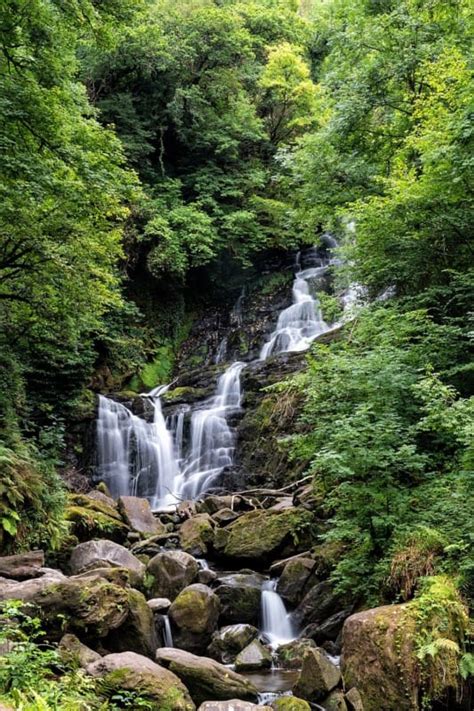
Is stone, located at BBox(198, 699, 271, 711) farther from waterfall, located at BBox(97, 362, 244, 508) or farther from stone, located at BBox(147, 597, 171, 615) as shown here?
waterfall, located at BBox(97, 362, 244, 508)

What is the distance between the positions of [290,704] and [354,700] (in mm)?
653

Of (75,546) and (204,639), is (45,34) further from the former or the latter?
(204,639)

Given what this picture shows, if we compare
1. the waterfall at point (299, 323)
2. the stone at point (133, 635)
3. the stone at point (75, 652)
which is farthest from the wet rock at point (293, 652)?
the waterfall at point (299, 323)

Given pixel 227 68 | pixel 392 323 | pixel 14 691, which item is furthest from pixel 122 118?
pixel 14 691

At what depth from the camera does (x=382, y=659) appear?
4.68m

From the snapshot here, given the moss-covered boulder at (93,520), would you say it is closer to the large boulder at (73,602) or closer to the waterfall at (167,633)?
the waterfall at (167,633)

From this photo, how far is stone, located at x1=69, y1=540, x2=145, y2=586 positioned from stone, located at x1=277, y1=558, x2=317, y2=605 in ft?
7.23

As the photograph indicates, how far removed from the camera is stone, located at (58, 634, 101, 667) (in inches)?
194

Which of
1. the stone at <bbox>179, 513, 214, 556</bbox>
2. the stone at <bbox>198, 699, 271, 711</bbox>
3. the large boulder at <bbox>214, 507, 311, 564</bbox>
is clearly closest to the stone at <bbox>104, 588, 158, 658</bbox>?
the stone at <bbox>198, 699, 271, 711</bbox>

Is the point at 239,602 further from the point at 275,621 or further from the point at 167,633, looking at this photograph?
the point at 167,633

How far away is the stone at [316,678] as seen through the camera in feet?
18.3

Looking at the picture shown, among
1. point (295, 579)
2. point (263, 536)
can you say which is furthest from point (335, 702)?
point (263, 536)

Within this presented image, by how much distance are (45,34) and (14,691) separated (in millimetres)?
9789

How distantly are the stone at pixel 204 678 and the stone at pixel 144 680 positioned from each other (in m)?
0.51
